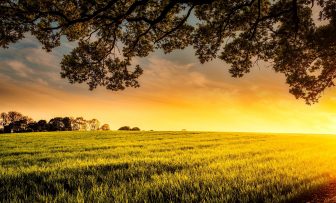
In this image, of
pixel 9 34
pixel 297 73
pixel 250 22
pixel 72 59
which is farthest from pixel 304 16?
pixel 9 34

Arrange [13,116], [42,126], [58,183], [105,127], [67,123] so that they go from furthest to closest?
[105,127] → [13,116] → [67,123] → [42,126] → [58,183]

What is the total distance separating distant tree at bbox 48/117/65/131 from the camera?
370ft

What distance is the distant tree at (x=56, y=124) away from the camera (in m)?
113

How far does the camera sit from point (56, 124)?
376 ft

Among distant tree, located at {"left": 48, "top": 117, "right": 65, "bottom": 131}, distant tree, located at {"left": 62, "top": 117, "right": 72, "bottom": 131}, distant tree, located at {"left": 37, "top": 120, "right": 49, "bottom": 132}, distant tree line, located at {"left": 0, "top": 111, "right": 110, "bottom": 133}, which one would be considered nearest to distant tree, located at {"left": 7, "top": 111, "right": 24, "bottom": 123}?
distant tree line, located at {"left": 0, "top": 111, "right": 110, "bottom": 133}

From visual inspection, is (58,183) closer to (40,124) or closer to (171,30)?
(171,30)

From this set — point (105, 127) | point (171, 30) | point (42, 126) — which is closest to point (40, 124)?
point (42, 126)

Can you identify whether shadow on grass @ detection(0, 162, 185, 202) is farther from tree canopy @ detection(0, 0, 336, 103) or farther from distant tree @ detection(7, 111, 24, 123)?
distant tree @ detection(7, 111, 24, 123)

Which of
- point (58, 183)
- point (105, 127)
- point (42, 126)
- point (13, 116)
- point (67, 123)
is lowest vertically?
point (58, 183)

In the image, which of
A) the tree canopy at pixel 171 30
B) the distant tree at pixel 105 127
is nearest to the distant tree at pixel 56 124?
the distant tree at pixel 105 127

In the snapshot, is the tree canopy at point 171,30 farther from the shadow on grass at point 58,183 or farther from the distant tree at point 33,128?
the distant tree at point 33,128

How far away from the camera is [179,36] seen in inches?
678

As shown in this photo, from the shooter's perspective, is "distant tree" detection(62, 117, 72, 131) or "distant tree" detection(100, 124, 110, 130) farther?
"distant tree" detection(100, 124, 110, 130)

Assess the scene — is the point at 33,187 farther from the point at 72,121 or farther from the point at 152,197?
the point at 72,121
